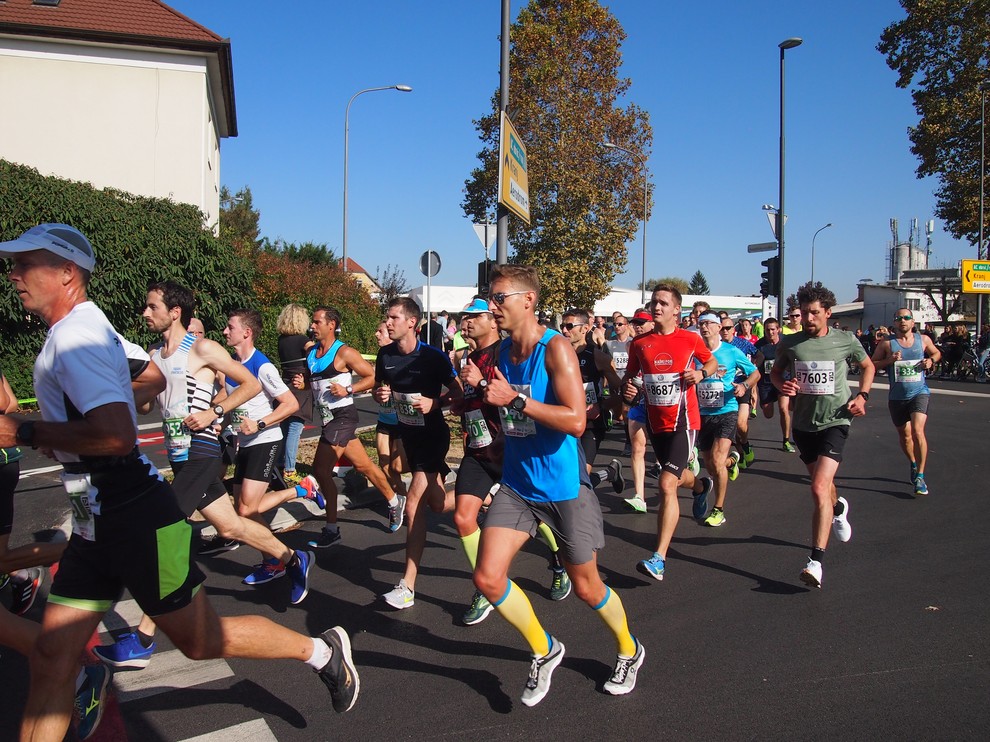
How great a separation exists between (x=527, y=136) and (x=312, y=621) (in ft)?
65.4

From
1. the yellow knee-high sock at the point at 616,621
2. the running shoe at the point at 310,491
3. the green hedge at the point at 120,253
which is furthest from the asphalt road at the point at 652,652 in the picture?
the green hedge at the point at 120,253

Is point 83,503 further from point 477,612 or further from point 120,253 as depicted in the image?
point 120,253

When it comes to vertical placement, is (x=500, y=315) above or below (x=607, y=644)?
above

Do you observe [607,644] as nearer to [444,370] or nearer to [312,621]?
[312,621]

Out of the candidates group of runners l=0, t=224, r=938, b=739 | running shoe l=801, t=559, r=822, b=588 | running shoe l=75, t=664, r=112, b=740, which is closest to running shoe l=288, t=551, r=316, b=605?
group of runners l=0, t=224, r=938, b=739

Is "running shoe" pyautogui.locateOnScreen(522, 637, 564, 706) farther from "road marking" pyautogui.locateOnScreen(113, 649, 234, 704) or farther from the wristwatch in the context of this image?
"road marking" pyautogui.locateOnScreen(113, 649, 234, 704)

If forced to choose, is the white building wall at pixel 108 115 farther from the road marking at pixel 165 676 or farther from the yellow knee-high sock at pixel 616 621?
the yellow knee-high sock at pixel 616 621

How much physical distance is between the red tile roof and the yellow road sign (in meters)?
13.0

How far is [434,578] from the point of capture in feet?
18.2

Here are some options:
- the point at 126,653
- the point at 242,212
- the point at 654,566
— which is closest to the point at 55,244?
the point at 126,653

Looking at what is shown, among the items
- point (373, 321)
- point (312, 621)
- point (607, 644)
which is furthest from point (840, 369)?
point (373, 321)

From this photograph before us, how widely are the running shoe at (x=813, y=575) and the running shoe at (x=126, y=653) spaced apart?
4059mm

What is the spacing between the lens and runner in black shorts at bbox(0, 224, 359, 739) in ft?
8.46

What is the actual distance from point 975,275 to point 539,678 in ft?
103
